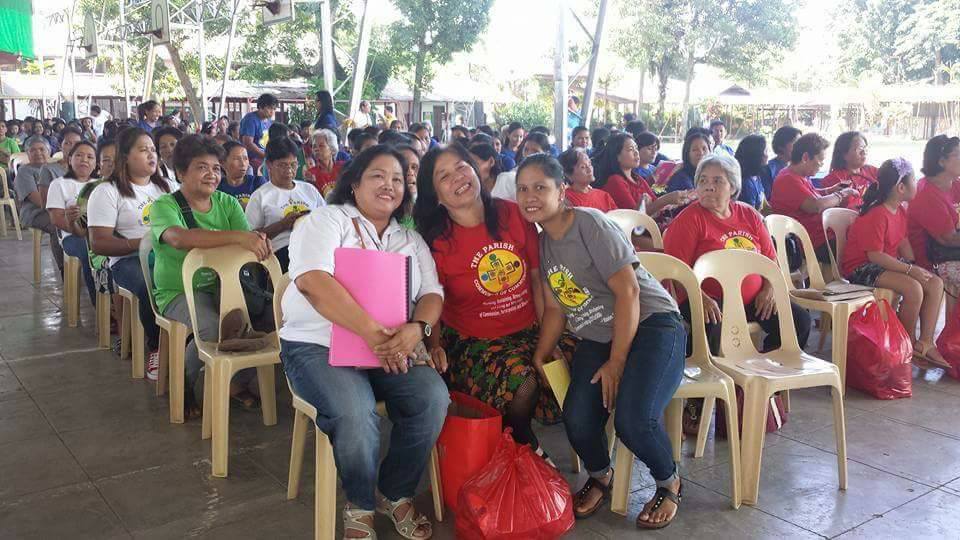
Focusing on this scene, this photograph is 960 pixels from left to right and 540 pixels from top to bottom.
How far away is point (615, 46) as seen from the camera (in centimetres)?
2256

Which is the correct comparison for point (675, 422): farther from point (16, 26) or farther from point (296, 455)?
point (16, 26)

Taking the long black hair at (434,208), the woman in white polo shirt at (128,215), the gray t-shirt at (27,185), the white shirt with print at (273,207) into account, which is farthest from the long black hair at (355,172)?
the gray t-shirt at (27,185)

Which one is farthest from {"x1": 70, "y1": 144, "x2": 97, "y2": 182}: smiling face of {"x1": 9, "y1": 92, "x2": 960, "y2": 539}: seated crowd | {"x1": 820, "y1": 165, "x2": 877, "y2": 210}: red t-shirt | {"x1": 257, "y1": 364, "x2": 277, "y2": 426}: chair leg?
{"x1": 820, "y1": 165, "x2": 877, "y2": 210}: red t-shirt

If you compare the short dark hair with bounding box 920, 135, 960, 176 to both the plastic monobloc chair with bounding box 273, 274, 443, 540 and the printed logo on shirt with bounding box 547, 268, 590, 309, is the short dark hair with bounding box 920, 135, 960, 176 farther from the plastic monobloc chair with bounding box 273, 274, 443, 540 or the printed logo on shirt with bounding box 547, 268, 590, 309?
the plastic monobloc chair with bounding box 273, 274, 443, 540

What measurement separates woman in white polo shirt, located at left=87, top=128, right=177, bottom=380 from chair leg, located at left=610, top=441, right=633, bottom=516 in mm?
2454

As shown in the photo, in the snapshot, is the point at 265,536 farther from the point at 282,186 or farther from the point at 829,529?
the point at 282,186

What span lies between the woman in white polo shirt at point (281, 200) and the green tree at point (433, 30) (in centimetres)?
1564

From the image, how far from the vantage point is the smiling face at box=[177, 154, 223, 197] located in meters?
3.46

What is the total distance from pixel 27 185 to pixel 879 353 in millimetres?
6614

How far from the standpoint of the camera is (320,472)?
93.6 inches

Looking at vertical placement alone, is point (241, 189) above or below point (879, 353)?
above

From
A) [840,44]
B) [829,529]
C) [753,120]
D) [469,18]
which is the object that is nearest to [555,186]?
[829,529]

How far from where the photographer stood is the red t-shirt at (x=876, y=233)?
4.19 metres

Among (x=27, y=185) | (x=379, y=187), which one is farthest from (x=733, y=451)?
(x=27, y=185)
